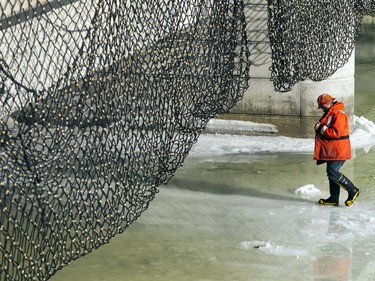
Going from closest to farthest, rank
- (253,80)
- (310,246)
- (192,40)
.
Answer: (192,40)
(310,246)
(253,80)

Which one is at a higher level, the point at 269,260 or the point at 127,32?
the point at 127,32

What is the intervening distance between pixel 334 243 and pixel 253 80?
584 centimetres

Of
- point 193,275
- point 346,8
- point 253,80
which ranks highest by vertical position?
point 346,8

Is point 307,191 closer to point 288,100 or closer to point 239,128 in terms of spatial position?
point 288,100

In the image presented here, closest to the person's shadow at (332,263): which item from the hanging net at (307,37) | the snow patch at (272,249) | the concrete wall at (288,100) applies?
the snow patch at (272,249)

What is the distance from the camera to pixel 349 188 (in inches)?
444

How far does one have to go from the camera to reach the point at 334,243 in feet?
32.8

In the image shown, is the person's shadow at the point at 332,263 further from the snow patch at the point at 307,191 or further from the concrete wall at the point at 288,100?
the concrete wall at the point at 288,100

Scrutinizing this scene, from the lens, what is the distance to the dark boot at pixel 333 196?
11.4 m

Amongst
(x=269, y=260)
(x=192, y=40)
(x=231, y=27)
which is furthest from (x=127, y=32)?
(x=269, y=260)

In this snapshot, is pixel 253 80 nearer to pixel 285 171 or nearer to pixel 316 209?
pixel 285 171

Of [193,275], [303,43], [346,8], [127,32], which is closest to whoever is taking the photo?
[127,32]

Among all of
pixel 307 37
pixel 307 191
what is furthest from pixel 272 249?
pixel 307 37

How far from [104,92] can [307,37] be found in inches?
199
